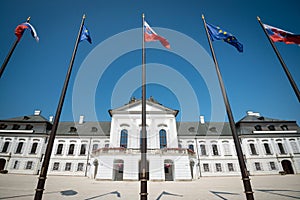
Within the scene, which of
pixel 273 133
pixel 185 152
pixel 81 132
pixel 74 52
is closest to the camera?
pixel 74 52

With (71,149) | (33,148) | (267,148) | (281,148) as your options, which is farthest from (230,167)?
(33,148)

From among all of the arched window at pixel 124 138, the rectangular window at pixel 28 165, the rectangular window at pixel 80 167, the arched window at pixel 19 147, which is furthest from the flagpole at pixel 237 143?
the arched window at pixel 19 147

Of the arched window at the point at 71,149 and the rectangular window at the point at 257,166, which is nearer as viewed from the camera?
the rectangular window at the point at 257,166

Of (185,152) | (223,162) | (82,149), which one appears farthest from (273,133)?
(82,149)

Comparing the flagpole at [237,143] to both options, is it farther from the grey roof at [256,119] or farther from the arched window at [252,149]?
the grey roof at [256,119]

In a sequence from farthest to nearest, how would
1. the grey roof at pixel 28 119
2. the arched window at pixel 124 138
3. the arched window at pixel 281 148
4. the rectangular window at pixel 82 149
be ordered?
the grey roof at pixel 28 119 → the rectangular window at pixel 82 149 → the arched window at pixel 281 148 → the arched window at pixel 124 138

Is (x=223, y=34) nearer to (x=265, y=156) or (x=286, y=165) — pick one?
(x=265, y=156)

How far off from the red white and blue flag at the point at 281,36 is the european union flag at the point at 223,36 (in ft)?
6.94

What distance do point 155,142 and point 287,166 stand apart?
23945 mm

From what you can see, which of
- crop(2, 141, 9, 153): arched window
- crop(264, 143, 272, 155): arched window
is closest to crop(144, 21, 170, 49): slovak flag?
crop(264, 143, 272, 155): arched window

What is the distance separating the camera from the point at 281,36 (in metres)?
8.87

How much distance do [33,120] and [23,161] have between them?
8.15 metres

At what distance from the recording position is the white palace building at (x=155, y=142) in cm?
2608

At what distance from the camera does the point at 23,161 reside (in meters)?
30.1
